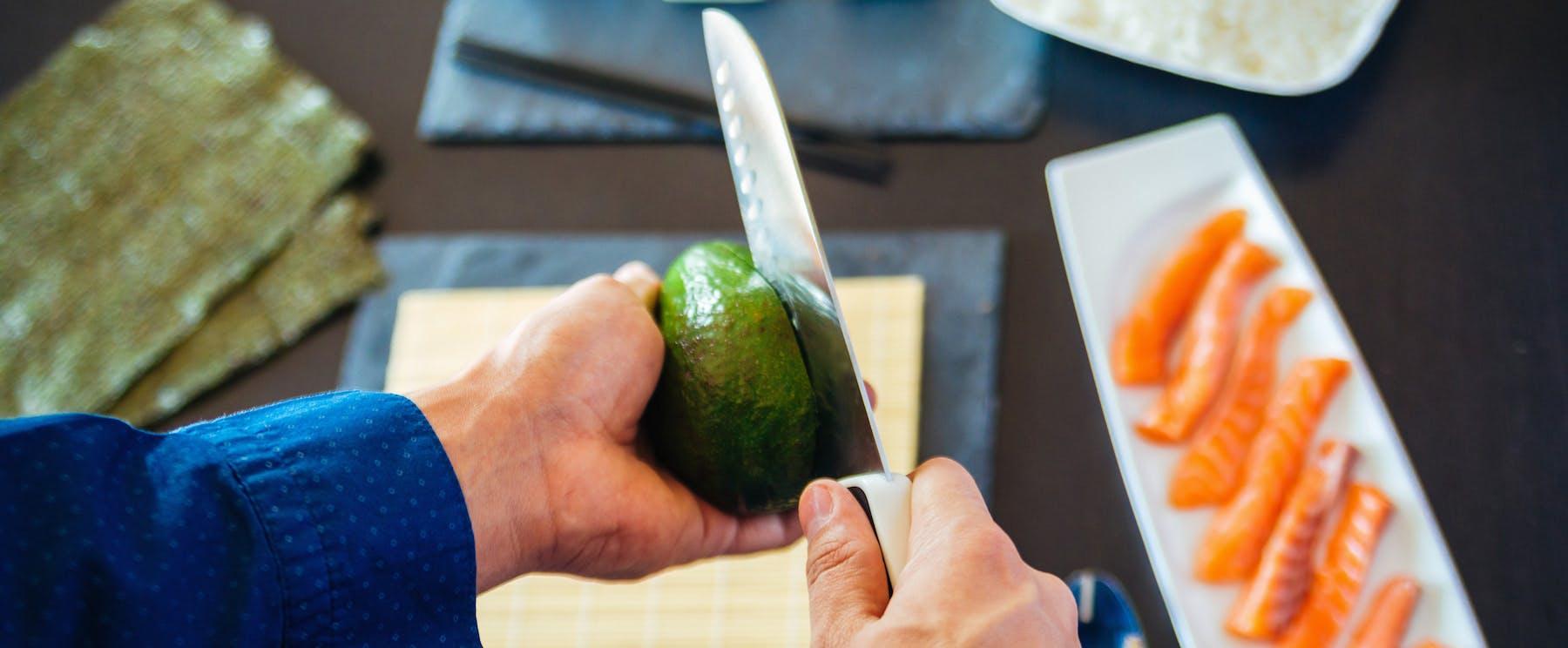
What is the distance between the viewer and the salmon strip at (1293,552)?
1.00 m

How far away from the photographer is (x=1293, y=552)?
1.02 meters

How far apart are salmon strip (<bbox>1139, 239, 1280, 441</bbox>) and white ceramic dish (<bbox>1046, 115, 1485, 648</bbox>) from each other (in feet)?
0.06

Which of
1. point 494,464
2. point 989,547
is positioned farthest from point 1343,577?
point 494,464

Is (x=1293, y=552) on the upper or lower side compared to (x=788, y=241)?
lower

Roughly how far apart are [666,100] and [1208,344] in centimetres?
70

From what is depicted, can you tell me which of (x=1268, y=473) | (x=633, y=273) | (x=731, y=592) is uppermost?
(x=633, y=273)

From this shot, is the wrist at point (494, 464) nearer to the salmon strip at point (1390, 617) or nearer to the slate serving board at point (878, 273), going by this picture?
the slate serving board at point (878, 273)

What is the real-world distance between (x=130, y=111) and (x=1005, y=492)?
4.02ft

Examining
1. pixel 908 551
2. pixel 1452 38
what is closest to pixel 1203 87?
pixel 1452 38

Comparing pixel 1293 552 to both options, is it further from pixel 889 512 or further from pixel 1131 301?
pixel 889 512

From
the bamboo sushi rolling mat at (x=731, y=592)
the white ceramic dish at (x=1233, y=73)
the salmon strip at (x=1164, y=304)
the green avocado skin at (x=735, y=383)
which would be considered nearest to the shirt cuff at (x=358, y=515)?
the green avocado skin at (x=735, y=383)

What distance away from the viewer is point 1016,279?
1.24 m

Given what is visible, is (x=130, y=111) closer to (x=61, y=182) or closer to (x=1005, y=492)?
(x=61, y=182)

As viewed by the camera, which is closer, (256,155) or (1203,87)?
(1203,87)
